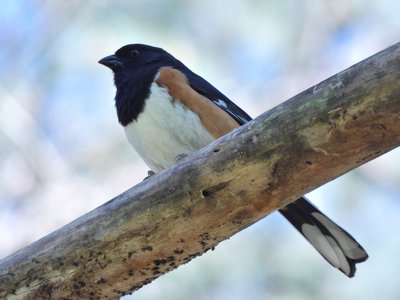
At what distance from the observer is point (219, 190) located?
214 cm

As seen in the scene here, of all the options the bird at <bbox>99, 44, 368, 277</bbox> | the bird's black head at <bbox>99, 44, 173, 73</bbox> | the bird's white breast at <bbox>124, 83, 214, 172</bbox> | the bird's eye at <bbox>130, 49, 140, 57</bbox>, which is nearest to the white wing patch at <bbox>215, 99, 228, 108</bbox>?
the bird at <bbox>99, 44, 368, 277</bbox>

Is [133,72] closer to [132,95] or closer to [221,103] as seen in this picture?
[132,95]

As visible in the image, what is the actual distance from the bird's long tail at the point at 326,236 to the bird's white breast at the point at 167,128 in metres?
0.52

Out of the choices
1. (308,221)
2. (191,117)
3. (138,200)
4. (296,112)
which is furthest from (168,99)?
(296,112)

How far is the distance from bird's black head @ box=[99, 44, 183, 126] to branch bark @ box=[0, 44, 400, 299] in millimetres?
1058

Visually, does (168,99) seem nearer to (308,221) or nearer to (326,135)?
(308,221)

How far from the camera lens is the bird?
2.91 meters

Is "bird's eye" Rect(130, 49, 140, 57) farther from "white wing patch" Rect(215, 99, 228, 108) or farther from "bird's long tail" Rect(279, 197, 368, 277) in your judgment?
"bird's long tail" Rect(279, 197, 368, 277)

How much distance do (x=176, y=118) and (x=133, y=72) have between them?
1.69 feet

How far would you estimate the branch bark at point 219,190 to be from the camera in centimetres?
190

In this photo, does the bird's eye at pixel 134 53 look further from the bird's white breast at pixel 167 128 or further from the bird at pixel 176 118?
the bird's white breast at pixel 167 128

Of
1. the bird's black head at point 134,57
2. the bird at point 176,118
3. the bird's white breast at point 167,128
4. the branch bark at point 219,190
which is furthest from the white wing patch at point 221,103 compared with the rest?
the branch bark at point 219,190

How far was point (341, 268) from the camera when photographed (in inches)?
104

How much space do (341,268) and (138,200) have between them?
85cm
